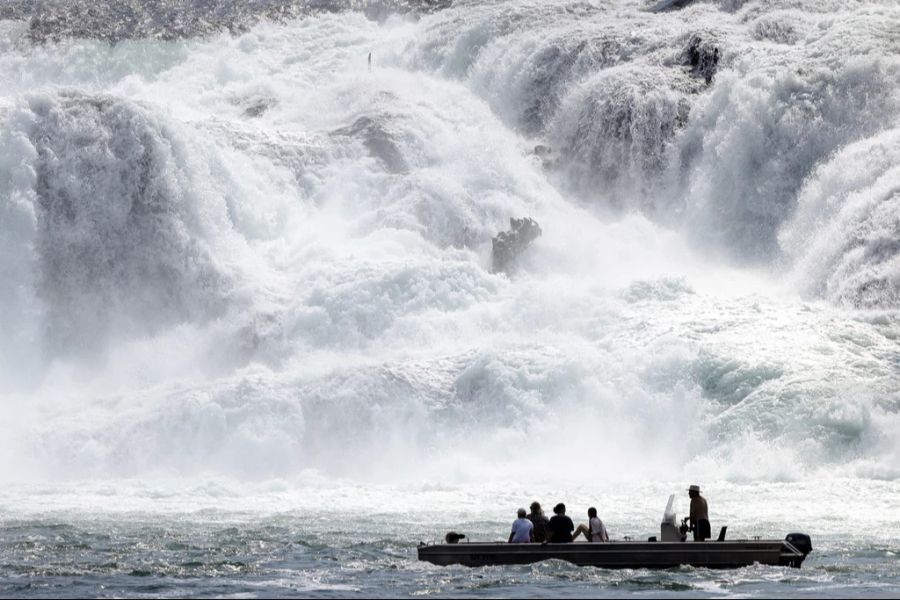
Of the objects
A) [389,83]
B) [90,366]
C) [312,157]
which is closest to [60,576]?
[90,366]

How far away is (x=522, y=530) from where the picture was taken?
26516mm

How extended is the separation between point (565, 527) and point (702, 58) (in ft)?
108

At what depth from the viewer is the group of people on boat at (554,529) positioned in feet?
86.0

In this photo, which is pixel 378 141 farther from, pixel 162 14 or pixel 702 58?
pixel 162 14

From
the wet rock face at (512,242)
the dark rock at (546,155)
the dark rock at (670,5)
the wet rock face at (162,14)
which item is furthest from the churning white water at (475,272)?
the wet rock face at (162,14)

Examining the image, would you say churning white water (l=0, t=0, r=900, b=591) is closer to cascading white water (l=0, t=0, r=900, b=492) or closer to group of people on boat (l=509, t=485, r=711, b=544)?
cascading white water (l=0, t=0, r=900, b=492)

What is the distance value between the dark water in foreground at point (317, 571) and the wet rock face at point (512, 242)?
19.1m

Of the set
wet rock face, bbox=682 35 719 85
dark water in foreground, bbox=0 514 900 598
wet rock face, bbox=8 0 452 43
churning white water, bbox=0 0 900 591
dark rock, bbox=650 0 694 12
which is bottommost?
dark water in foreground, bbox=0 514 900 598

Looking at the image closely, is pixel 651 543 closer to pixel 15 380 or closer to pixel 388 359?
pixel 388 359

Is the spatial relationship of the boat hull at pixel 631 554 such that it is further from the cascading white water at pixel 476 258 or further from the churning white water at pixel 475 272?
the cascading white water at pixel 476 258

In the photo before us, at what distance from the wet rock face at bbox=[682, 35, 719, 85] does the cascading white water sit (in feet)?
0.78

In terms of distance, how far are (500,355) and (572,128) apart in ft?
55.1

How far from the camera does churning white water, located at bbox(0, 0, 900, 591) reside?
3841 centimetres

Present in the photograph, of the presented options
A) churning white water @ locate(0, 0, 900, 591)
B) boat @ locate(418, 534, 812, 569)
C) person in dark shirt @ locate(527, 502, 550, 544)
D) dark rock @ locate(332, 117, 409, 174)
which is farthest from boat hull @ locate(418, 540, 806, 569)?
dark rock @ locate(332, 117, 409, 174)
